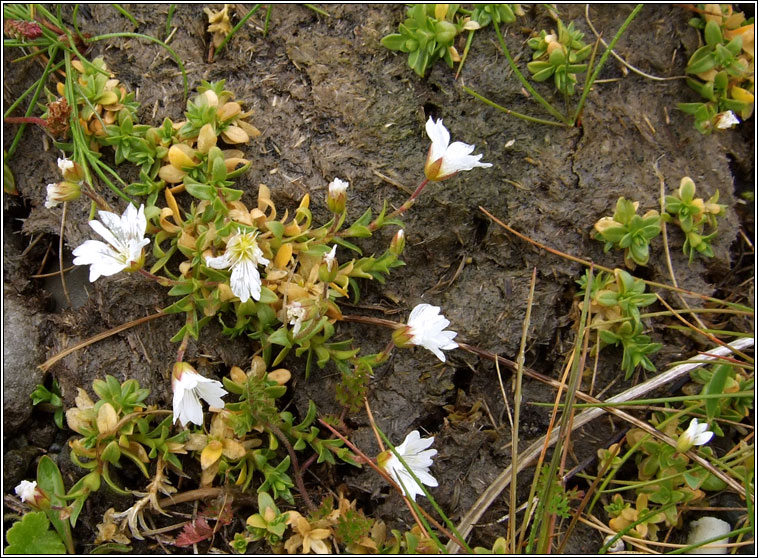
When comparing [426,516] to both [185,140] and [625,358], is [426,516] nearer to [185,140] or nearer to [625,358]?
[625,358]

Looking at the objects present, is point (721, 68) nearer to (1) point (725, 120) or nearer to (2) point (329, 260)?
(1) point (725, 120)

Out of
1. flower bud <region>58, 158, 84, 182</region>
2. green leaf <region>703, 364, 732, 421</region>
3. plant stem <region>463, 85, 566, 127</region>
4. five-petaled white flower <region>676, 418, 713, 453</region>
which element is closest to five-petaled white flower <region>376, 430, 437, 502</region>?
five-petaled white flower <region>676, 418, 713, 453</region>

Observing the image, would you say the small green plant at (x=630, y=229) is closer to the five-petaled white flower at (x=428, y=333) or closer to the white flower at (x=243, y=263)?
the five-petaled white flower at (x=428, y=333)

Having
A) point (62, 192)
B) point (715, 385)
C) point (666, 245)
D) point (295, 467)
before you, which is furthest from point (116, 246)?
point (715, 385)

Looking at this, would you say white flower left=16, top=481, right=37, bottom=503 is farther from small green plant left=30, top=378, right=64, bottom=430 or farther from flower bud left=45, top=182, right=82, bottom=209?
flower bud left=45, top=182, right=82, bottom=209

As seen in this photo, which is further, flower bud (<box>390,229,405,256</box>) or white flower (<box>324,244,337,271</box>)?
flower bud (<box>390,229,405,256</box>)

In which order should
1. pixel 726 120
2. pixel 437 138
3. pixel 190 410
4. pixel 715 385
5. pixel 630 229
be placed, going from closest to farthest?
pixel 190 410 → pixel 437 138 → pixel 715 385 → pixel 630 229 → pixel 726 120
